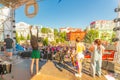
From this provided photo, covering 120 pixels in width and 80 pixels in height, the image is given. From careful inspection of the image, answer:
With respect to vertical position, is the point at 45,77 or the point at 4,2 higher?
the point at 4,2

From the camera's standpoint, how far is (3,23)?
19078 mm

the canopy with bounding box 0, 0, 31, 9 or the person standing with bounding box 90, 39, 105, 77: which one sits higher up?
the canopy with bounding box 0, 0, 31, 9

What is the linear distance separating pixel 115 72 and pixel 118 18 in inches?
84.3

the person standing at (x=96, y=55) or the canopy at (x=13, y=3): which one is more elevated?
the canopy at (x=13, y=3)

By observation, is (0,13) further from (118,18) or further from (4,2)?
(118,18)

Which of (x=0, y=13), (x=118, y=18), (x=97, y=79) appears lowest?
(x=97, y=79)

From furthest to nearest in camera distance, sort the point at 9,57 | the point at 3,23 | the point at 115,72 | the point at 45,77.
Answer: the point at 3,23 → the point at 9,57 → the point at 115,72 → the point at 45,77

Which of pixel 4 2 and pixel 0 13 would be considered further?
pixel 0 13

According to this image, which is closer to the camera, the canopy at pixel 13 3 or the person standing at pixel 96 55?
the person standing at pixel 96 55

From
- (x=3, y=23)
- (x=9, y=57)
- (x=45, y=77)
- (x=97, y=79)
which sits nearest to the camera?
(x=45, y=77)

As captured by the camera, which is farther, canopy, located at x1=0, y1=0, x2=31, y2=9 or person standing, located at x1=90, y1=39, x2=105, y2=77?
canopy, located at x1=0, y1=0, x2=31, y2=9

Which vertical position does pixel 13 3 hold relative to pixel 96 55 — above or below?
above

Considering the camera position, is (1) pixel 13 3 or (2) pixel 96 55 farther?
(1) pixel 13 3

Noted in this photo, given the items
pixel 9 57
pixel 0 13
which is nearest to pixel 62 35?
pixel 0 13
